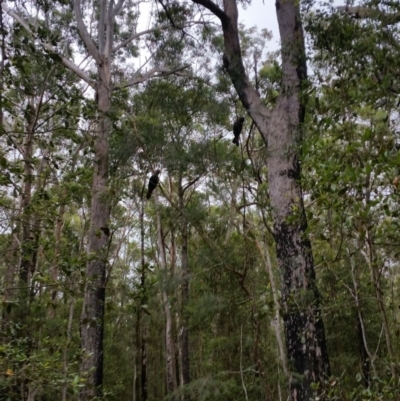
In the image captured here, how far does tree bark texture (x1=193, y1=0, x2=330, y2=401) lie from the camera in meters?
3.70

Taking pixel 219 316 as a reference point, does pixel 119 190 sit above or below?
above

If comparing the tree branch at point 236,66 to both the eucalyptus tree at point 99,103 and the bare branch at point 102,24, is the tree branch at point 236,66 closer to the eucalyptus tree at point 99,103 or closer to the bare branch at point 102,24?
the eucalyptus tree at point 99,103

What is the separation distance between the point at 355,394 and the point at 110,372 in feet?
36.6

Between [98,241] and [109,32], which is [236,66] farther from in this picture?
[109,32]

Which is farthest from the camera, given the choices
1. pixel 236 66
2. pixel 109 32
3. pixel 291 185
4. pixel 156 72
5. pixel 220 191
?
pixel 156 72

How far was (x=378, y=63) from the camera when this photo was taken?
2961 mm

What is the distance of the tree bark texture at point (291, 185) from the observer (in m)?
3.70

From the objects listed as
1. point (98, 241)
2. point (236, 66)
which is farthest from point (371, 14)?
point (98, 241)

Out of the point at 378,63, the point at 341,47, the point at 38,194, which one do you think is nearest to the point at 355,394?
the point at 378,63

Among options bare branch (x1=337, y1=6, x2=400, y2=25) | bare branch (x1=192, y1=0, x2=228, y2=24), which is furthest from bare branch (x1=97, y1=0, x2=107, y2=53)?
bare branch (x1=337, y1=6, x2=400, y2=25)

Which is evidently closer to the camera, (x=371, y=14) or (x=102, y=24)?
(x=371, y=14)

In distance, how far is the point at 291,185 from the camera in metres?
4.30

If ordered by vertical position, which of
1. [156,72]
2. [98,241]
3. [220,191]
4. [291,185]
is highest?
[156,72]

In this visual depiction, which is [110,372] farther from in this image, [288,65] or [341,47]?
[341,47]
